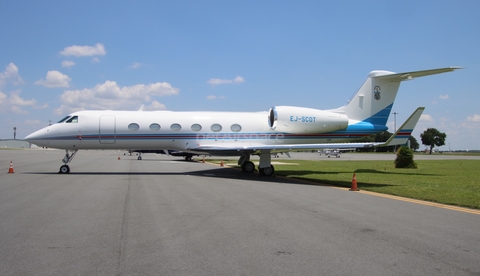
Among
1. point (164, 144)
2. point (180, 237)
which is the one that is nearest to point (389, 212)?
point (180, 237)

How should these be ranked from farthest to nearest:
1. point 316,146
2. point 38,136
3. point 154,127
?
point 154,127 < point 38,136 < point 316,146

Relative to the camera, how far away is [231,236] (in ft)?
21.9

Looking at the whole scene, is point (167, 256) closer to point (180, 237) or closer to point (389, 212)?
point (180, 237)

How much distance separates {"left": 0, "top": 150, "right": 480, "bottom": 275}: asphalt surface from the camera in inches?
199

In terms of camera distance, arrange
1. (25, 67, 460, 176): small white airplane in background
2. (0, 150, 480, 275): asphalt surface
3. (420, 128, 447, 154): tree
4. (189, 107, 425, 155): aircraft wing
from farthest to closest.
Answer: (420, 128, 447, 154): tree
(25, 67, 460, 176): small white airplane in background
(189, 107, 425, 155): aircraft wing
(0, 150, 480, 275): asphalt surface

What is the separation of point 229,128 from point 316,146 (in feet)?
18.8

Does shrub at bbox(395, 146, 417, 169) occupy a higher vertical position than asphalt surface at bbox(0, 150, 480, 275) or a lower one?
higher

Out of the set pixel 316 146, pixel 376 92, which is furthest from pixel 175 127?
A: pixel 376 92

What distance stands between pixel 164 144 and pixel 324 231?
15.0 metres

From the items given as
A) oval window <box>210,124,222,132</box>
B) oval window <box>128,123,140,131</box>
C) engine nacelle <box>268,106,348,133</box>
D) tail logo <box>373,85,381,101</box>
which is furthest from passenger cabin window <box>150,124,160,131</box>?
tail logo <box>373,85,381,101</box>

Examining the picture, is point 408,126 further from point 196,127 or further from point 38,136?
point 38,136

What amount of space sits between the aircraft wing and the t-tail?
16.8 feet

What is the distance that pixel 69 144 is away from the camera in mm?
20562

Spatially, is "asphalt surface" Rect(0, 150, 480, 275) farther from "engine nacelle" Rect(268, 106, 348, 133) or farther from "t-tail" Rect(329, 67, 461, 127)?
"t-tail" Rect(329, 67, 461, 127)
